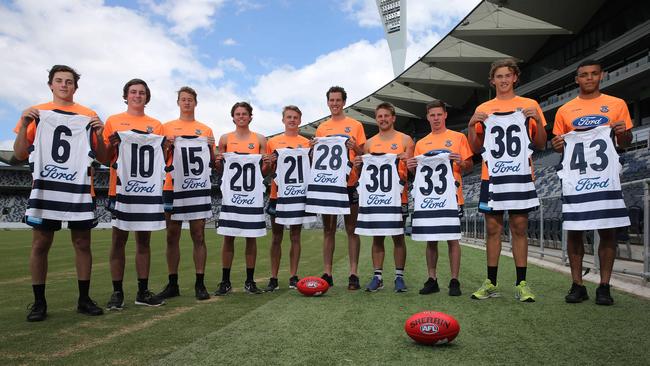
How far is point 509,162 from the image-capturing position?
175 inches

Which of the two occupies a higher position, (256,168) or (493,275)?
(256,168)

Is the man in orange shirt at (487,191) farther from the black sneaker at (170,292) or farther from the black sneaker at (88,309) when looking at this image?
the black sneaker at (88,309)

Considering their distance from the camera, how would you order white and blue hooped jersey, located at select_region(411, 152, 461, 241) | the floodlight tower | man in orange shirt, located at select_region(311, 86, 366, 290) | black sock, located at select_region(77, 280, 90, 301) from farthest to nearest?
the floodlight tower
man in orange shirt, located at select_region(311, 86, 366, 290)
white and blue hooped jersey, located at select_region(411, 152, 461, 241)
black sock, located at select_region(77, 280, 90, 301)

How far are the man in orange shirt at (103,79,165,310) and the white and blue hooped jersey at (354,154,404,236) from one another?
224 centimetres

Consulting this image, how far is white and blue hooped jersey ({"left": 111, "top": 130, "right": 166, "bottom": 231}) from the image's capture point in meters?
4.35

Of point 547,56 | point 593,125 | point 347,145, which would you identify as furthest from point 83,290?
point 547,56

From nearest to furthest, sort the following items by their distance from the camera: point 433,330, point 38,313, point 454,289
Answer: point 433,330, point 38,313, point 454,289

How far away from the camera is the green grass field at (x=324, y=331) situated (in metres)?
2.54

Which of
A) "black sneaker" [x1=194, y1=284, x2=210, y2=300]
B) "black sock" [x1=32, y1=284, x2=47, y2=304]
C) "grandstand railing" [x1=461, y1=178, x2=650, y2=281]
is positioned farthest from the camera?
"grandstand railing" [x1=461, y1=178, x2=650, y2=281]

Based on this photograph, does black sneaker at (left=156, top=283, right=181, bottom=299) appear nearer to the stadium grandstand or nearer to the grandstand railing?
the grandstand railing

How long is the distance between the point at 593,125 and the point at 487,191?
1124 millimetres

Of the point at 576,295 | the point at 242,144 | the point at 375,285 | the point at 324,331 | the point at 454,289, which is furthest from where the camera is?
the point at 242,144

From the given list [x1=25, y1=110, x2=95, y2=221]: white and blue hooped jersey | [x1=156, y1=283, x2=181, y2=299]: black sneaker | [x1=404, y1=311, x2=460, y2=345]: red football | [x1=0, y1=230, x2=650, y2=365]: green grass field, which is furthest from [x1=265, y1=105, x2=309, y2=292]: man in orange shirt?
[x1=404, y1=311, x2=460, y2=345]: red football

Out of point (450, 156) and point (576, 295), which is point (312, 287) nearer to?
point (450, 156)
